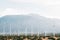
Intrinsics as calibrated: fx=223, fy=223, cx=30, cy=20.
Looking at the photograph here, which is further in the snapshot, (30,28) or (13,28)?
(13,28)

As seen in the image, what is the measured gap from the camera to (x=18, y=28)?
80250 millimetres

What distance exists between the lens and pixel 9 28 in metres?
75.6

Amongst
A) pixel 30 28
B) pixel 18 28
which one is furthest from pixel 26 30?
pixel 18 28

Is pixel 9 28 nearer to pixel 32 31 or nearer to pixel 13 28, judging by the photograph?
pixel 13 28

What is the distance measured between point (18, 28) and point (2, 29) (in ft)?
23.9

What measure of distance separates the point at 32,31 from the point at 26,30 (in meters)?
2.98

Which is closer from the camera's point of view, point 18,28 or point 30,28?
point 30,28

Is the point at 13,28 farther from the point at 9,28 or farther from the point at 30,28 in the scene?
the point at 30,28

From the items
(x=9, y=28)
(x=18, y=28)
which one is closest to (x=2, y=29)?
(x=9, y=28)

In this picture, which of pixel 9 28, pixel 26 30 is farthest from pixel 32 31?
pixel 9 28

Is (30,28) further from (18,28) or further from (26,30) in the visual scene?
(18,28)

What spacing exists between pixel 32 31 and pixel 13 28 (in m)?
6.86

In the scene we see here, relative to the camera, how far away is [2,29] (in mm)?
75062

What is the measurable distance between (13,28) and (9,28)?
1661 mm
